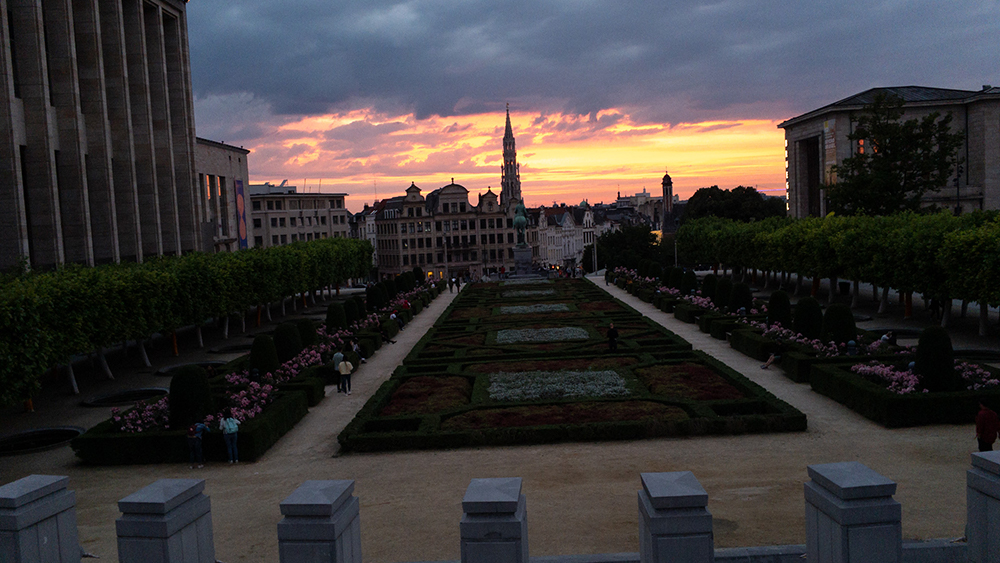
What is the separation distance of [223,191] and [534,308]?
38251 mm

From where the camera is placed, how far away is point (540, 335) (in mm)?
36031

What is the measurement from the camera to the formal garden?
1836cm

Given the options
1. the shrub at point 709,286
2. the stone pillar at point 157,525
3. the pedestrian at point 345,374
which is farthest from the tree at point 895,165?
the stone pillar at point 157,525

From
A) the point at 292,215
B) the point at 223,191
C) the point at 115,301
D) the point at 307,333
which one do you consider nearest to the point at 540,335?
the point at 307,333

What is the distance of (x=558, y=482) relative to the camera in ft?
49.6

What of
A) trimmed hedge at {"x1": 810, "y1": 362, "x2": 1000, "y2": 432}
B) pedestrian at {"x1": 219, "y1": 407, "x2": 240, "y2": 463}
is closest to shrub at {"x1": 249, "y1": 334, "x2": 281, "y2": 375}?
pedestrian at {"x1": 219, "y1": 407, "x2": 240, "y2": 463}

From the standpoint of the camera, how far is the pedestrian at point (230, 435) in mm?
17859

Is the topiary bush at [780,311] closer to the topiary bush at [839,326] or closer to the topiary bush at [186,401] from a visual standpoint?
the topiary bush at [839,326]

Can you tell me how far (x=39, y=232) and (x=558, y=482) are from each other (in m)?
34.4

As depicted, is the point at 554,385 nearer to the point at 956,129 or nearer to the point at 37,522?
the point at 37,522

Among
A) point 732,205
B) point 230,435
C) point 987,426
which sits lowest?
point 230,435

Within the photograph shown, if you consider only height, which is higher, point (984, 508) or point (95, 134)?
point (95, 134)

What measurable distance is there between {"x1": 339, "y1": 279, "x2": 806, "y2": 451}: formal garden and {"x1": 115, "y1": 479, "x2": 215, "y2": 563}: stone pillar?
9802 mm

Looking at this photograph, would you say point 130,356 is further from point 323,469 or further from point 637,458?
point 637,458
